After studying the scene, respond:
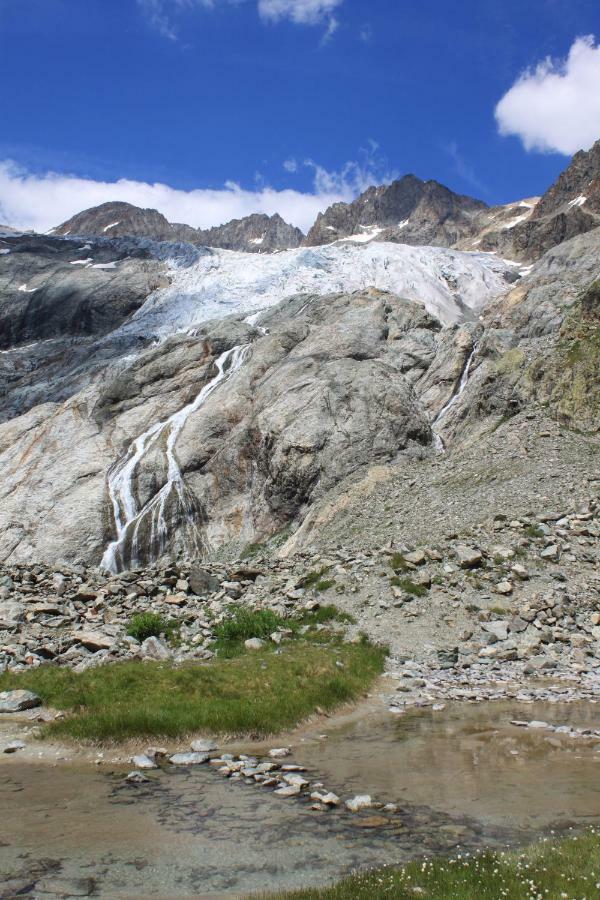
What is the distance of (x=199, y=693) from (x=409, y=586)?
1112 cm

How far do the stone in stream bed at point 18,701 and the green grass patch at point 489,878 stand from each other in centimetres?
1092

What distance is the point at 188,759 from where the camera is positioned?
12.9m

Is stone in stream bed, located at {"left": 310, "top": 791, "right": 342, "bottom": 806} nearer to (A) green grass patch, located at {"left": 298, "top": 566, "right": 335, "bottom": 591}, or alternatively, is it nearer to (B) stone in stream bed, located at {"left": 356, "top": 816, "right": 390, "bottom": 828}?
(B) stone in stream bed, located at {"left": 356, "top": 816, "right": 390, "bottom": 828}

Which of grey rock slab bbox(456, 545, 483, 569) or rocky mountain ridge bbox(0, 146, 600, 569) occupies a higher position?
rocky mountain ridge bbox(0, 146, 600, 569)

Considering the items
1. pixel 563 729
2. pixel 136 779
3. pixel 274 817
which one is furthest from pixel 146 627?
pixel 563 729

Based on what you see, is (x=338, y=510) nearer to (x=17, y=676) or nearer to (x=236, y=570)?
(x=236, y=570)

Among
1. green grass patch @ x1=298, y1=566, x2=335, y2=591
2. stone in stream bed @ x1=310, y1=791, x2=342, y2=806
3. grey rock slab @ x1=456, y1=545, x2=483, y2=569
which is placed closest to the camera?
stone in stream bed @ x1=310, y1=791, x2=342, y2=806

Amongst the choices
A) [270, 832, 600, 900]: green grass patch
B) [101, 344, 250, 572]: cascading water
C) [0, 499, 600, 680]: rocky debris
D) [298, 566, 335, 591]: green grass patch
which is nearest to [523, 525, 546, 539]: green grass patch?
[0, 499, 600, 680]: rocky debris

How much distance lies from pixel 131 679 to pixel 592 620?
598 inches

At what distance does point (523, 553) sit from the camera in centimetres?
2559

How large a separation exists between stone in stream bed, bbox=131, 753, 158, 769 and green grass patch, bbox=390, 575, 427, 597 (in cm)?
1386

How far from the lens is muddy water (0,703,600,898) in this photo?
8.17 metres

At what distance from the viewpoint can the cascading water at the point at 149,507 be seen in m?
48.8

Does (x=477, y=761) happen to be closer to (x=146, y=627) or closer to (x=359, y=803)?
(x=359, y=803)
